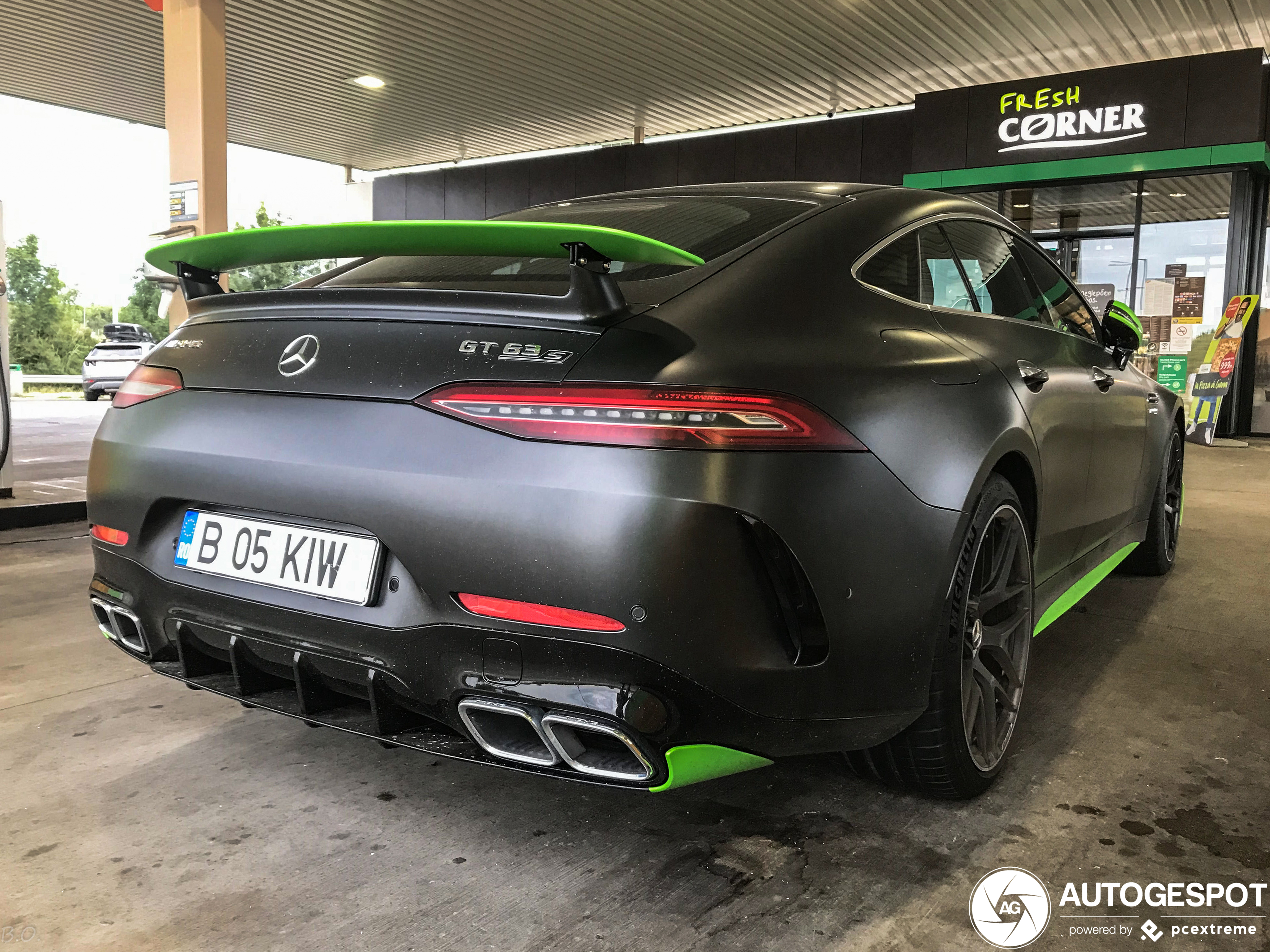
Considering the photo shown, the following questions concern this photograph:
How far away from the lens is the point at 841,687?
1638mm

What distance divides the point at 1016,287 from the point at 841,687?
59.6 inches

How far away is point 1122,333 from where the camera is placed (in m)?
3.31

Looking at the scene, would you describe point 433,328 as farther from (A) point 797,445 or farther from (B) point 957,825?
(B) point 957,825

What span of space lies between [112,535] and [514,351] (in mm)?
980

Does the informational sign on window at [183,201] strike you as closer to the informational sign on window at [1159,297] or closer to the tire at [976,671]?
the tire at [976,671]

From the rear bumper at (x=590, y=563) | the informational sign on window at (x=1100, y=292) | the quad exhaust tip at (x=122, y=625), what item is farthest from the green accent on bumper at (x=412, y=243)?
the informational sign on window at (x=1100, y=292)

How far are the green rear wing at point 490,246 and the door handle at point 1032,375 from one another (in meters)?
0.91

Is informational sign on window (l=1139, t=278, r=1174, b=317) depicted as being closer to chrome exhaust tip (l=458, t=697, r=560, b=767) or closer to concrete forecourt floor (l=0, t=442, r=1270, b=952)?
concrete forecourt floor (l=0, t=442, r=1270, b=952)

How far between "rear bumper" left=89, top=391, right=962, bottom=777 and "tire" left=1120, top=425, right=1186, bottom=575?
2665 mm

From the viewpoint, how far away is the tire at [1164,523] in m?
3.99

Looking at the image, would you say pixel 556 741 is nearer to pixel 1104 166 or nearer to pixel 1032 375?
pixel 1032 375

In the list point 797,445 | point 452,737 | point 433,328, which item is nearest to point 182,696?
point 452,737

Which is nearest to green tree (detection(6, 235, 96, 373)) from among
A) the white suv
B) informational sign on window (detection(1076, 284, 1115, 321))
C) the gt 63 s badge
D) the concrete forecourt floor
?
the white suv

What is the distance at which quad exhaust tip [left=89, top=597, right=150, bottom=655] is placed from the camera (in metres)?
1.92
